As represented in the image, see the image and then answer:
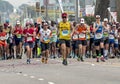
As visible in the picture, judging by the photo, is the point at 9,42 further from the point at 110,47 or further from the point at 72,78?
the point at 72,78

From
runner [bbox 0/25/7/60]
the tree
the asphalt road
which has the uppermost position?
the tree

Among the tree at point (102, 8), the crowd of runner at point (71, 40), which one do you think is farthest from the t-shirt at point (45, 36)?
the tree at point (102, 8)

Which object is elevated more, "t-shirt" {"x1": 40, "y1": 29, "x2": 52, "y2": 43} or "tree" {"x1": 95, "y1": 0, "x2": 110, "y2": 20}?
"tree" {"x1": 95, "y1": 0, "x2": 110, "y2": 20}

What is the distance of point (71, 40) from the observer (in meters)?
27.5

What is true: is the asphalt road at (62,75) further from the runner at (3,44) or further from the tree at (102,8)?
the tree at (102,8)

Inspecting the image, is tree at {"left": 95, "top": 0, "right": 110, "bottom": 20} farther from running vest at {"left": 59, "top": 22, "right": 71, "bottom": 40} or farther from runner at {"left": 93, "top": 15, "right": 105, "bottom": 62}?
running vest at {"left": 59, "top": 22, "right": 71, "bottom": 40}

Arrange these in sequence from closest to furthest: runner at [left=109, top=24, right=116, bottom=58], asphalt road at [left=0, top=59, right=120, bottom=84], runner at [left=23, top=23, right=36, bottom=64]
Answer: asphalt road at [left=0, top=59, right=120, bottom=84] → runner at [left=23, top=23, right=36, bottom=64] → runner at [left=109, top=24, right=116, bottom=58]

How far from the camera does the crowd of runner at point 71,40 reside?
81.7ft

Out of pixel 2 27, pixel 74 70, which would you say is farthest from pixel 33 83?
pixel 2 27

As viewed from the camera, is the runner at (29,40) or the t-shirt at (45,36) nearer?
the runner at (29,40)

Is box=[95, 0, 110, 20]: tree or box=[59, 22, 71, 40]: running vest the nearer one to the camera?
box=[59, 22, 71, 40]: running vest

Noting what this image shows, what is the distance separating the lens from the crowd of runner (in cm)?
2489

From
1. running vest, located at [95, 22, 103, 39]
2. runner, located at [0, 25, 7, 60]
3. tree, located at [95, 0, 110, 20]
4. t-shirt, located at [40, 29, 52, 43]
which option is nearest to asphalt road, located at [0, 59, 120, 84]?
t-shirt, located at [40, 29, 52, 43]

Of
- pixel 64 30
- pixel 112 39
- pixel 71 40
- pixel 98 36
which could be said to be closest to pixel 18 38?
pixel 71 40
